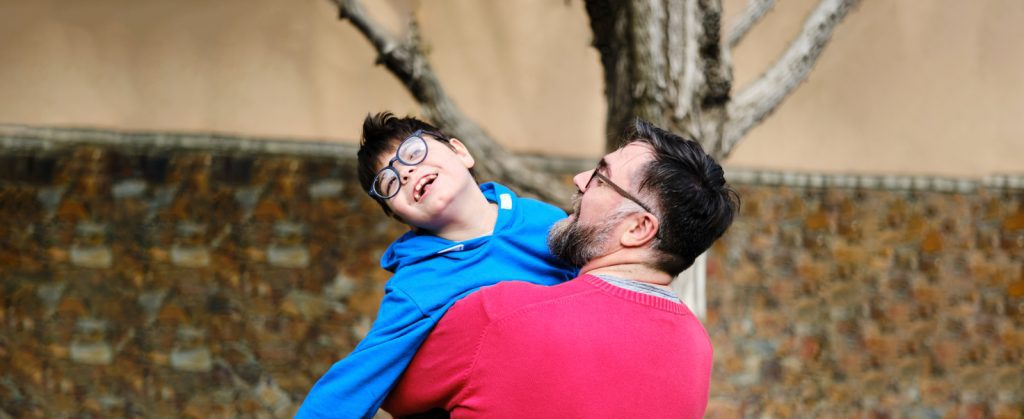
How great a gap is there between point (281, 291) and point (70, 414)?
4.36 ft

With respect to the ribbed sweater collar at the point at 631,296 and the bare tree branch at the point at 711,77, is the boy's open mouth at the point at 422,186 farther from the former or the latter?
the bare tree branch at the point at 711,77

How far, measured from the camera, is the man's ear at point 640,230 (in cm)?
171

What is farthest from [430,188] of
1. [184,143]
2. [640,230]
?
[184,143]

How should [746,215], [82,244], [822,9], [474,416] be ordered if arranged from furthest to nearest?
[746,215], [82,244], [822,9], [474,416]

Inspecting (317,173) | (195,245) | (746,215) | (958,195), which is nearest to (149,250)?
(195,245)

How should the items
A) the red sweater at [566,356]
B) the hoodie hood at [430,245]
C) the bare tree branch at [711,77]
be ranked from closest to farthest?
the red sweater at [566,356], the hoodie hood at [430,245], the bare tree branch at [711,77]

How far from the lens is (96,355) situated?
553cm

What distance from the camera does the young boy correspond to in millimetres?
1705

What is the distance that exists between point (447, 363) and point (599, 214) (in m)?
0.38

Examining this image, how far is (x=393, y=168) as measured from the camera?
192 centimetres

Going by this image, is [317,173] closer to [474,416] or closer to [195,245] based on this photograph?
[195,245]

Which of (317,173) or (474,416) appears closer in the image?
(474,416)

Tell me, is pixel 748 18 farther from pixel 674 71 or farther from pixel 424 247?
pixel 424 247

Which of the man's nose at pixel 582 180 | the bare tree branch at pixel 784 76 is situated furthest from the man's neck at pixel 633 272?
the bare tree branch at pixel 784 76
